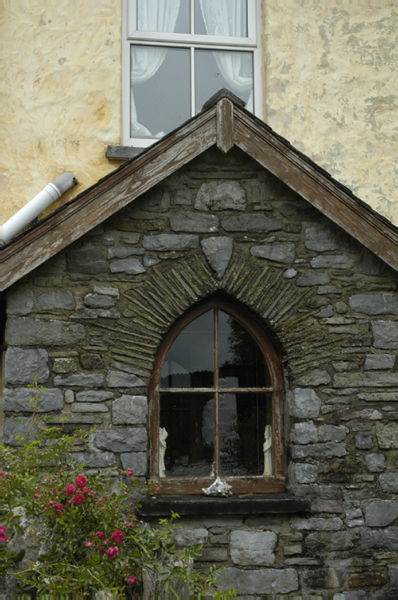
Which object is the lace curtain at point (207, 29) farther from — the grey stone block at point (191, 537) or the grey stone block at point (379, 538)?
the grey stone block at point (379, 538)

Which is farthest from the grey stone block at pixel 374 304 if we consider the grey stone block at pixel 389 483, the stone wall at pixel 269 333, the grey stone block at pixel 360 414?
the grey stone block at pixel 389 483

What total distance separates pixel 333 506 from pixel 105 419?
67.4 inches

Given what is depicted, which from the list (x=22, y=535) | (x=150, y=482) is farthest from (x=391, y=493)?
(x=22, y=535)

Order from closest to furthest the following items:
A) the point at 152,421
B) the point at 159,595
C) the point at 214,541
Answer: the point at 159,595
the point at 214,541
the point at 152,421

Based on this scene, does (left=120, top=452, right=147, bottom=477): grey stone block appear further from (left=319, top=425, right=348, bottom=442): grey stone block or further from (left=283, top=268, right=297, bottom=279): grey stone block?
(left=283, top=268, right=297, bottom=279): grey stone block

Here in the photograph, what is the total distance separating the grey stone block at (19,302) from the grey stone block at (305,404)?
1.99 meters

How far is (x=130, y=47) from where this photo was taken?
5695 millimetres

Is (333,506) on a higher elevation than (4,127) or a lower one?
lower

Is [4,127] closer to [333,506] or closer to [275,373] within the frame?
[275,373]

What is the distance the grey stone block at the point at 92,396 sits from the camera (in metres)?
3.92

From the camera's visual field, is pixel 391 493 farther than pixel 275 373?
No

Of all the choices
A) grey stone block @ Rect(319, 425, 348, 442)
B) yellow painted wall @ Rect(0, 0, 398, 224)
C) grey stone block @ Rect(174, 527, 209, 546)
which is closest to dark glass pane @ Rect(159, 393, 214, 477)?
grey stone block @ Rect(174, 527, 209, 546)

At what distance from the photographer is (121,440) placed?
12.8 ft

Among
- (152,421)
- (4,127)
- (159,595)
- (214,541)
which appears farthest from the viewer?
(4,127)
